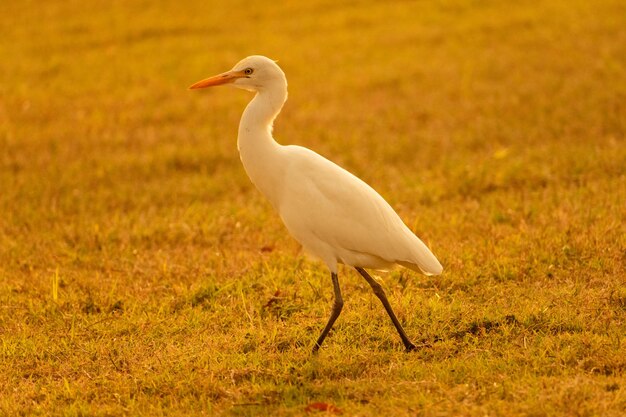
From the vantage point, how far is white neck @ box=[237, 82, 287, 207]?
A: 496cm

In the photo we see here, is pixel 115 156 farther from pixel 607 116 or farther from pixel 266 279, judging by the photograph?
pixel 607 116

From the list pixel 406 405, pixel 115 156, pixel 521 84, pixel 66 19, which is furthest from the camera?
pixel 66 19

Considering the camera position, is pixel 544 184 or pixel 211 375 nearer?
pixel 211 375

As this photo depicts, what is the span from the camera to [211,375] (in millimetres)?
4520

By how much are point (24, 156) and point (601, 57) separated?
7482 millimetres

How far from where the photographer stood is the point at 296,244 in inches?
273

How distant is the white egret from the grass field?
424 millimetres

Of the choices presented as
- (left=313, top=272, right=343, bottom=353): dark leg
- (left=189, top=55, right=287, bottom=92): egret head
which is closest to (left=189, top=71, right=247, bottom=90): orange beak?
(left=189, top=55, right=287, bottom=92): egret head

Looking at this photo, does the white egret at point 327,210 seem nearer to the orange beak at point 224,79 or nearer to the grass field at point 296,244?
the orange beak at point 224,79

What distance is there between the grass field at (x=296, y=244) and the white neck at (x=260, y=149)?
33.1 inches

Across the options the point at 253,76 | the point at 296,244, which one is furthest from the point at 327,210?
the point at 296,244

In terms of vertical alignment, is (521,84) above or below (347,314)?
above

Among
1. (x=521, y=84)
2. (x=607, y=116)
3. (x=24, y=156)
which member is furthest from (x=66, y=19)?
(x=607, y=116)

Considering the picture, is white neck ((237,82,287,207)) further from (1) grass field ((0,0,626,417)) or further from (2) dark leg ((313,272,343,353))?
(1) grass field ((0,0,626,417))
